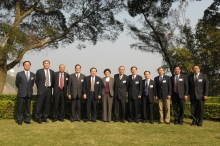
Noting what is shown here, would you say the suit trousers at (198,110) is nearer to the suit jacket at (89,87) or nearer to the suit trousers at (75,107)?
the suit jacket at (89,87)

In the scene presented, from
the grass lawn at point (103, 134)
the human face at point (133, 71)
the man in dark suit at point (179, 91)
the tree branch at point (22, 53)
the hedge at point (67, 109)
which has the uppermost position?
the tree branch at point (22, 53)

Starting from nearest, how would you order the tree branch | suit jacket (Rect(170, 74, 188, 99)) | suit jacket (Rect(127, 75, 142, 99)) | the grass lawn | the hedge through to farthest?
1. the grass lawn
2. suit jacket (Rect(170, 74, 188, 99))
3. suit jacket (Rect(127, 75, 142, 99))
4. the hedge
5. the tree branch

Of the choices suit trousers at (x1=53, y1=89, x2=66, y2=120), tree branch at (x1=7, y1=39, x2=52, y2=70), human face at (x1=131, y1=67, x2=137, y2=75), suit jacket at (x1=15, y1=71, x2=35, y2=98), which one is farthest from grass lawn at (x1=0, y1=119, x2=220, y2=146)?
tree branch at (x1=7, y1=39, x2=52, y2=70)

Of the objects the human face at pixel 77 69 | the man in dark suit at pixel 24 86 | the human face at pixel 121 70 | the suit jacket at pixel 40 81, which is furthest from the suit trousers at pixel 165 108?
the man in dark suit at pixel 24 86

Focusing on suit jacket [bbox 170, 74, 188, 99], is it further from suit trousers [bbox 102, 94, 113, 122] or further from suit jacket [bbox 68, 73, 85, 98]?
suit jacket [bbox 68, 73, 85, 98]

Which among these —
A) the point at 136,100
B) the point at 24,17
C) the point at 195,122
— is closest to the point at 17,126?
the point at 136,100

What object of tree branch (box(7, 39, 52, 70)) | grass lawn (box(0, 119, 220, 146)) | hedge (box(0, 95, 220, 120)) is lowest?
grass lawn (box(0, 119, 220, 146))

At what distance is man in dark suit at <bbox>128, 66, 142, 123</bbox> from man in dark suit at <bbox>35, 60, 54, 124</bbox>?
226cm

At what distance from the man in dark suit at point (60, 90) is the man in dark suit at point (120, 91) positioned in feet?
4.77

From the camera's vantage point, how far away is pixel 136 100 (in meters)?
6.76

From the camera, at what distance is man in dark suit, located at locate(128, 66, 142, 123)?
6.71m

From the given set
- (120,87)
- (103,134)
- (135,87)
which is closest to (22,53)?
(120,87)

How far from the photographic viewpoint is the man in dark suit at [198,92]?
20.8ft

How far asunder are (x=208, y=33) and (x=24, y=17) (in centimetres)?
1097
